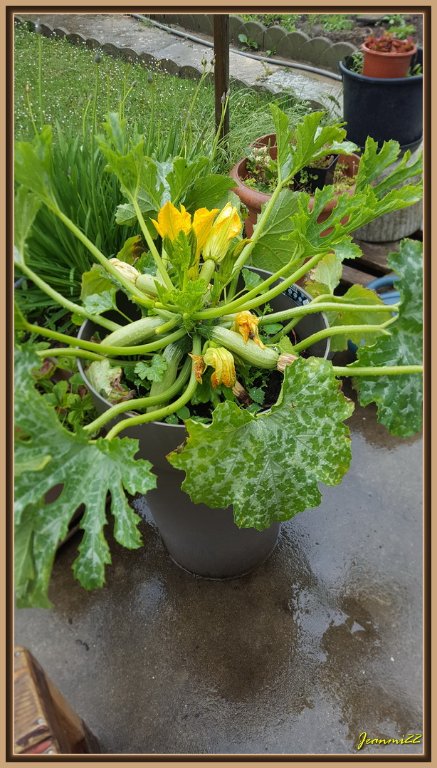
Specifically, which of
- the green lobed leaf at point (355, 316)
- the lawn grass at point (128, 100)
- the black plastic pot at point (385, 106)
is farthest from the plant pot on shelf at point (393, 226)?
the green lobed leaf at point (355, 316)

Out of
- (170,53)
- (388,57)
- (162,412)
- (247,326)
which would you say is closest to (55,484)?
(162,412)

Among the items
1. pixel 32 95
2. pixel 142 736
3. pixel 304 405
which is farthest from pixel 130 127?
pixel 142 736

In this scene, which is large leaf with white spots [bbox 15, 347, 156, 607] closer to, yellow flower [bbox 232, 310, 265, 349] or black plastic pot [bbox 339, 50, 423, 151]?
yellow flower [bbox 232, 310, 265, 349]

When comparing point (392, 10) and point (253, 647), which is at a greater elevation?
point (392, 10)

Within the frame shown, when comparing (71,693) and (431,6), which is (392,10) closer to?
(431,6)

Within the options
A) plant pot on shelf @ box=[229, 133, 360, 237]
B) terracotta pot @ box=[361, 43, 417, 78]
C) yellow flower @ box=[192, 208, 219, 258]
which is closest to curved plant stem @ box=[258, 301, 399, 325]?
yellow flower @ box=[192, 208, 219, 258]

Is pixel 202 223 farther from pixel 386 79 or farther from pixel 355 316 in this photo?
pixel 386 79
